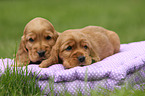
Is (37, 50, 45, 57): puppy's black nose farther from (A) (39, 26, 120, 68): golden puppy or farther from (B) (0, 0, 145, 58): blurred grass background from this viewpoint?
(B) (0, 0, 145, 58): blurred grass background

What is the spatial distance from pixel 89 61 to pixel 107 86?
71 centimetres

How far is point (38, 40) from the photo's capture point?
4.62m

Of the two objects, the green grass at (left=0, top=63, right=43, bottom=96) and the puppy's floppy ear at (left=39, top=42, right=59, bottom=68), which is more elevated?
the puppy's floppy ear at (left=39, top=42, right=59, bottom=68)

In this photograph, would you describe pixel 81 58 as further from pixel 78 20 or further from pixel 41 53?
pixel 78 20

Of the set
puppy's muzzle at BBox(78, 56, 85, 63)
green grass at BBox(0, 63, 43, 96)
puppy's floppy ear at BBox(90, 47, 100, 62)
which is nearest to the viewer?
green grass at BBox(0, 63, 43, 96)

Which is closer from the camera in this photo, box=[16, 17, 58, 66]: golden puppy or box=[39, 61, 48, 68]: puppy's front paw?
box=[39, 61, 48, 68]: puppy's front paw

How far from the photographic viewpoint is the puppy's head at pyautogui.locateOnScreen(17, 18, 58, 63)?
178 inches

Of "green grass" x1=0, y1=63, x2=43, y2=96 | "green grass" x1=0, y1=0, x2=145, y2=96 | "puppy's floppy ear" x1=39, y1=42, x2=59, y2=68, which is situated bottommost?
"green grass" x1=0, y1=0, x2=145, y2=96

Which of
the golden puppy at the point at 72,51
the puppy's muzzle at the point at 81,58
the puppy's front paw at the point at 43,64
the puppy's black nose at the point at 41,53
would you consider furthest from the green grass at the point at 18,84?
the puppy's muzzle at the point at 81,58

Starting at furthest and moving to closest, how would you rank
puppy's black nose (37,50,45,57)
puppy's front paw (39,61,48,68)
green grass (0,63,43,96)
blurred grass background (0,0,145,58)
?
blurred grass background (0,0,145,58)
puppy's black nose (37,50,45,57)
puppy's front paw (39,61,48,68)
green grass (0,63,43,96)

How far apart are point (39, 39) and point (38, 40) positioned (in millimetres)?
27

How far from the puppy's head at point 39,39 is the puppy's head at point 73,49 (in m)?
0.24

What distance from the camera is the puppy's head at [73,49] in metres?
4.18

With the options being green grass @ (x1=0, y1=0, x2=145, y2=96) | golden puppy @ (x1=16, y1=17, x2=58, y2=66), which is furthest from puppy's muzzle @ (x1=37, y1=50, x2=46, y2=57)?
green grass @ (x1=0, y1=0, x2=145, y2=96)
